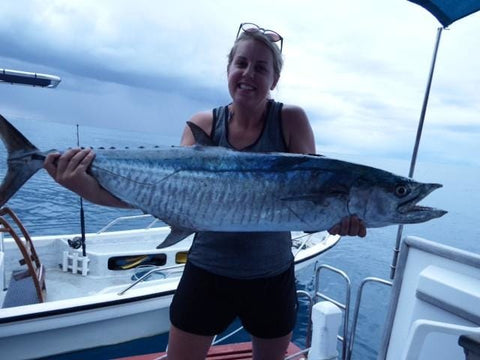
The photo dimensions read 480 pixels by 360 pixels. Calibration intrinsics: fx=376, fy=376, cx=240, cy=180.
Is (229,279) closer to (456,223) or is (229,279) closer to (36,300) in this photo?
(36,300)

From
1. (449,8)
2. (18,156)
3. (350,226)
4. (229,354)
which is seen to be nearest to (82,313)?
(229,354)

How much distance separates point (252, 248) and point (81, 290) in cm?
492

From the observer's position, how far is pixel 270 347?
1826 millimetres

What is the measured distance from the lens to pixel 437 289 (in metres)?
2.22

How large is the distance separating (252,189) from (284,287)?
0.51 meters

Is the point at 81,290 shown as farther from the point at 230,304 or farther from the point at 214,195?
the point at 214,195

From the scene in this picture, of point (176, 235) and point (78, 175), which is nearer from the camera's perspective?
point (176, 235)

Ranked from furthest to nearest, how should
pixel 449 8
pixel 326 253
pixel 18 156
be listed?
pixel 326 253 → pixel 449 8 → pixel 18 156

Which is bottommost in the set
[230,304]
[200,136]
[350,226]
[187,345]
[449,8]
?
[187,345]

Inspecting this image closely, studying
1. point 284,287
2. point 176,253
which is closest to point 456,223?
point 176,253

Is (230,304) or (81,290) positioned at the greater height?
(230,304)

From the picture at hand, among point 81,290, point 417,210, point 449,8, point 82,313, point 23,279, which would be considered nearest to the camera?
point 417,210

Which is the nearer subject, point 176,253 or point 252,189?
point 252,189

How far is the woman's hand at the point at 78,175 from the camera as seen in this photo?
1849 millimetres
